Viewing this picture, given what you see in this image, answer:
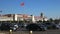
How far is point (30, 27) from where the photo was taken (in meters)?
39.4

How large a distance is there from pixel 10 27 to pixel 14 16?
367ft

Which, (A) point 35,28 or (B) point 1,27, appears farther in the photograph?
(B) point 1,27

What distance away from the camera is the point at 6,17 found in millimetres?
153625

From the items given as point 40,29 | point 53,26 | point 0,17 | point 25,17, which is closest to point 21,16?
point 25,17

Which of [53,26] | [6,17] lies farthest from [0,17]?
[53,26]

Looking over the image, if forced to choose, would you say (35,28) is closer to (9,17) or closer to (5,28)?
(5,28)

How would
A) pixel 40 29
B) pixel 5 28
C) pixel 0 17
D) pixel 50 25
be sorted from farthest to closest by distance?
pixel 0 17 → pixel 50 25 → pixel 5 28 → pixel 40 29

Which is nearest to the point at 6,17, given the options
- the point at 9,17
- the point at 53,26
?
the point at 9,17

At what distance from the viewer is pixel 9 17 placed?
153 m

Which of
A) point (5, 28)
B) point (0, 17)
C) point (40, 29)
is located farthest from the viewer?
point (0, 17)

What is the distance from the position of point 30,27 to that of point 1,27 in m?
6.50

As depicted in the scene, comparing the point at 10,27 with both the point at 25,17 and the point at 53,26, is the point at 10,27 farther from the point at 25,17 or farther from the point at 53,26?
the point at 25,17

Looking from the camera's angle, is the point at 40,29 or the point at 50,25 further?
the point at 50,25

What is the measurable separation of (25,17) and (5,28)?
4487 inches
